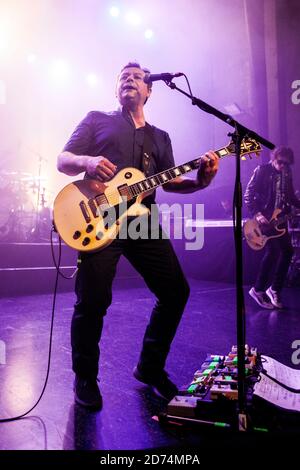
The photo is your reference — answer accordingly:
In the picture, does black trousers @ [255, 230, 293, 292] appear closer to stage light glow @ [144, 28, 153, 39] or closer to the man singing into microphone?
the man singing into microphone

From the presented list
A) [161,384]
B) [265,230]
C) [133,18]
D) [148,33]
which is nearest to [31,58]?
[133,18]

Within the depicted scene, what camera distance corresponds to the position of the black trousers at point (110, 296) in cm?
214

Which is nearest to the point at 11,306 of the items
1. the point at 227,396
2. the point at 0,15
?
the point at 227,396

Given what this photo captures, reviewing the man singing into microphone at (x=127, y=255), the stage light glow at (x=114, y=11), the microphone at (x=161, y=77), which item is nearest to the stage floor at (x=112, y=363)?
the man singing into microphone at (x=127, y=255)

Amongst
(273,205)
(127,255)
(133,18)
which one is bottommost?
(127,255)

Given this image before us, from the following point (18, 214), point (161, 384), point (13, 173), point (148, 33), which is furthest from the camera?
point (148, 33)

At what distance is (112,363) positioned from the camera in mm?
2920

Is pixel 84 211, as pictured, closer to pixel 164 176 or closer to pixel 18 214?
pixel 164 176

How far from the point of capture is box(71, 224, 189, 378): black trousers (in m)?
2.14

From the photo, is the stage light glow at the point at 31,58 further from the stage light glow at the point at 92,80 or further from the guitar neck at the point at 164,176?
the guitar neck at the point at 164,176

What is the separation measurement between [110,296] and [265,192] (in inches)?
155

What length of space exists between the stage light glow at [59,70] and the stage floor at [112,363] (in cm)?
1062

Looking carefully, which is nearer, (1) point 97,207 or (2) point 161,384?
(1) point 97,207
